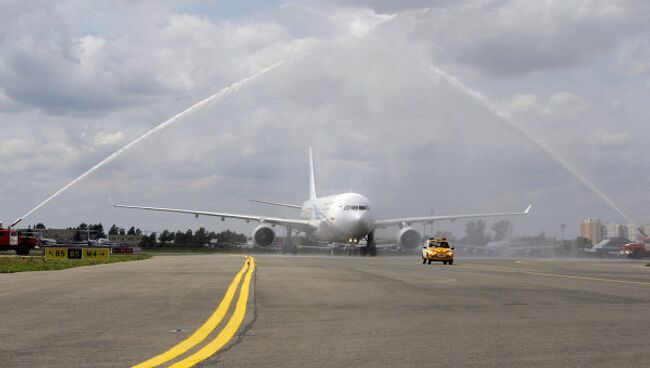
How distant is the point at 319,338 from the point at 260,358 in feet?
6.33

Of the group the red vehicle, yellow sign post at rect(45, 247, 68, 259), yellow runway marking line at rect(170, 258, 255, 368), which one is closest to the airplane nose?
yellow sign post at rect(45, 247, 68, 259)

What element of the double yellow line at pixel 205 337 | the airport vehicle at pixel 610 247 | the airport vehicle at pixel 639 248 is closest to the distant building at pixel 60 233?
the airport vehicle at pixel 610 247

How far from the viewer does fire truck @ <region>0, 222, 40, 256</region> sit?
64000mm

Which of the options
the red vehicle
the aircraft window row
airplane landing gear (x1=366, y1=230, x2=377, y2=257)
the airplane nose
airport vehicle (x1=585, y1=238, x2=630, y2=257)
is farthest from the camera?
airport vehicle (x1=585, y1=238, x2=630, y2=257)

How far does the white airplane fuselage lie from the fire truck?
80.4 feet

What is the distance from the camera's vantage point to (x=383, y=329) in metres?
11.8

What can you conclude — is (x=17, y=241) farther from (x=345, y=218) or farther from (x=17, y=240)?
(x=345, y=218)

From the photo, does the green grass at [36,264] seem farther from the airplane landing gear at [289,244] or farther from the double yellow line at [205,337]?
the airplane landing gear at [289,244]

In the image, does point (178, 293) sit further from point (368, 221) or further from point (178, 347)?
point (368, 221)

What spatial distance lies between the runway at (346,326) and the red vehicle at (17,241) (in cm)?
4559

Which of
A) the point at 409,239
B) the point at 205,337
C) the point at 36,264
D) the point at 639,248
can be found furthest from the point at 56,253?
the point at 639,248

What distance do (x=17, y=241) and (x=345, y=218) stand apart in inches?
1039

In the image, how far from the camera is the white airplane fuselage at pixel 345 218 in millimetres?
66750

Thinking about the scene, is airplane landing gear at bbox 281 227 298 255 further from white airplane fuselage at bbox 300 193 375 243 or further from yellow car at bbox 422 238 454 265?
yellow car at bbox 422 238 454 265
